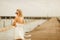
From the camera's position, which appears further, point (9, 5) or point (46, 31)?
point (9, 5)

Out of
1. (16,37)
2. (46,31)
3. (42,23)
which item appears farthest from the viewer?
(42,23)

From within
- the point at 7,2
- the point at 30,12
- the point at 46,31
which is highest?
the point at 7,2

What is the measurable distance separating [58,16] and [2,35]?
5.73 feet

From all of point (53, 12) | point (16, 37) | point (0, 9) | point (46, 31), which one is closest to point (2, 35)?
point (16, 37)

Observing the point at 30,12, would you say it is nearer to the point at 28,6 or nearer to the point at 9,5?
the point at 28,6

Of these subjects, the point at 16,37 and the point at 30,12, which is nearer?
the point at 16,37

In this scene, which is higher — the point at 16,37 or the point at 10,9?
the point at 10,9

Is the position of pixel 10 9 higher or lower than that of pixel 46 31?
higher

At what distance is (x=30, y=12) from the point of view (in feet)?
11.4

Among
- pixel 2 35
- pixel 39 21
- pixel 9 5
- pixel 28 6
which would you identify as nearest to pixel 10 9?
pixel 9 5

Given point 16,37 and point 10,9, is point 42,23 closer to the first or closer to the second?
point 10,9

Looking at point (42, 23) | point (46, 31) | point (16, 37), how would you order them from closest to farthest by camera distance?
point (16, 37) < point (46, 31) < point (42, 23)

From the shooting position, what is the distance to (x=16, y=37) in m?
2.03

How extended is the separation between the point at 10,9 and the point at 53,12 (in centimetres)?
93
